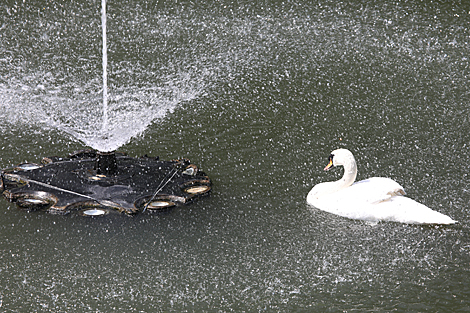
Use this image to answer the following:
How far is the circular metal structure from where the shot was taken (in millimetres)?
4914

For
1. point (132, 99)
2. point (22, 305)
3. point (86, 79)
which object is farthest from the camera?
point (86, 79)

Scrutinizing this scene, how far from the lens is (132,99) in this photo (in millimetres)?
7496

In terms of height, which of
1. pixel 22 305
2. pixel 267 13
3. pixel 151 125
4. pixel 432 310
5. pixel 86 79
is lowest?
pixel 432 310

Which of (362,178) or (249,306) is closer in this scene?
(249,306)

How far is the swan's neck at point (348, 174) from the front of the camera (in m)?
5.13

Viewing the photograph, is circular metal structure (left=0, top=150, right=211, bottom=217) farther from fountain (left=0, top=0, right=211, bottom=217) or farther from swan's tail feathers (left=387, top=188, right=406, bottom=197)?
swan's tail feathers (left=387, top=188, right=406, bottom=197)

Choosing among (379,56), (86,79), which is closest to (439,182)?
(379,56)

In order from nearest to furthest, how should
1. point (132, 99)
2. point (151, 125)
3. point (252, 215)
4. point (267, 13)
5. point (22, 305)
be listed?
point (22, 305) → point (252, 215) → point (151, 125) → point (132, 99) → point (267, 13)

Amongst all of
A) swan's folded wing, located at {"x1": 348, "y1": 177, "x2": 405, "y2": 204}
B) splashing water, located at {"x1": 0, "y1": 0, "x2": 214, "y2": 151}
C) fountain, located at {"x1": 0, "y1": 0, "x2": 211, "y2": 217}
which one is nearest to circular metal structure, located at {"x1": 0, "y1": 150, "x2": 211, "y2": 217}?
fountain, located at {"x1": 0, "y1": 0, "x2": 211, "y2": 217}

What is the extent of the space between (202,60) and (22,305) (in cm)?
554

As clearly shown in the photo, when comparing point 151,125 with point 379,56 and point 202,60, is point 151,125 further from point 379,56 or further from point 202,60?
point 379,56

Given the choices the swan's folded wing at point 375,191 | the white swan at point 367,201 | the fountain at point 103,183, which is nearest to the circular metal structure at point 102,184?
the fountain at point 103,183

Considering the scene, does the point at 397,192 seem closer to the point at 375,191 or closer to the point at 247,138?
the point at 375,191

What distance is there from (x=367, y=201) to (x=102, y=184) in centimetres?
223
